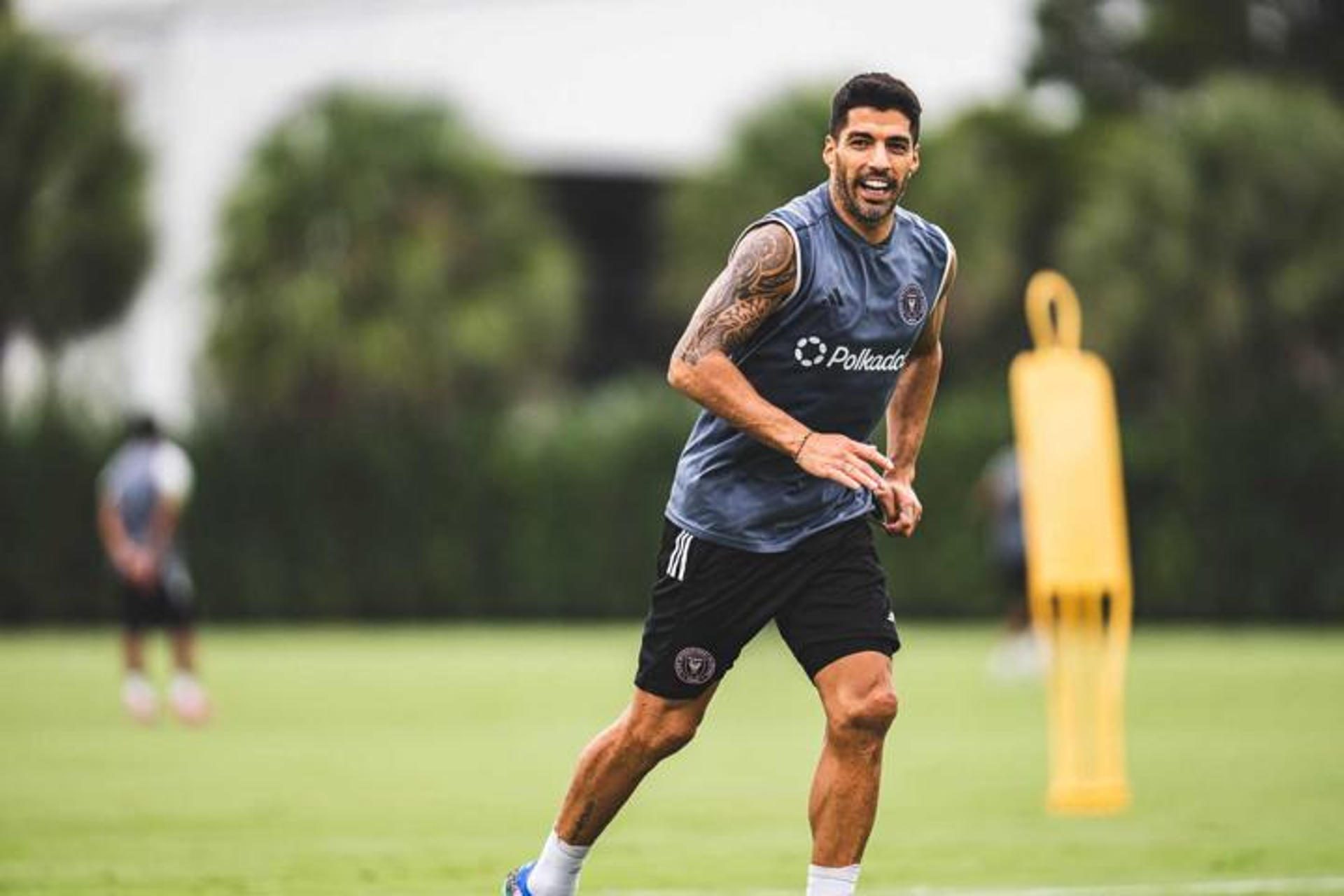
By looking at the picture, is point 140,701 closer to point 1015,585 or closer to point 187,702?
point 187,702

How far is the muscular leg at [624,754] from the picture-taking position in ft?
26.6

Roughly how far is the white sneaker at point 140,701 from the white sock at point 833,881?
13.0m

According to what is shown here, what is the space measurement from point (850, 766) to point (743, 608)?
0.63 meters

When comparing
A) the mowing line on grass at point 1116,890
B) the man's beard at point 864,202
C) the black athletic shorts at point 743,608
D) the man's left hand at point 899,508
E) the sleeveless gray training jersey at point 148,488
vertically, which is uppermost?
the man's beard at point 864,202

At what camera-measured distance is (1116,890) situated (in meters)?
10.1

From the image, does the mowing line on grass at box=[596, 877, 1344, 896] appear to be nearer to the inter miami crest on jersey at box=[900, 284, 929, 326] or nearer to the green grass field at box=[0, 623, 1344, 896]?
the green grass field at box=[0, 623, 1344, 896]

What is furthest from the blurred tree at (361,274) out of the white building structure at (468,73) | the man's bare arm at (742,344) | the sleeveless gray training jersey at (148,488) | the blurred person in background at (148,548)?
the man's bare arm at (742,344)

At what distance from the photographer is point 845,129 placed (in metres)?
7.95

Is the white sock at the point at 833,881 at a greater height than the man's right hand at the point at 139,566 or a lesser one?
greater

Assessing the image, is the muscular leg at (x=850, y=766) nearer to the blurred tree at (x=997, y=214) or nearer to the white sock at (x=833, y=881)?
the white sock at (x=833, y=881)

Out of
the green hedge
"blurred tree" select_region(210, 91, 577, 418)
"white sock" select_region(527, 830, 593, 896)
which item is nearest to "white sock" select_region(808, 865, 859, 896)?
"white sock" select_region(527, 830, 593, 896)

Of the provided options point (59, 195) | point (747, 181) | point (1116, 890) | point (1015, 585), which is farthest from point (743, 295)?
point (747, 181)

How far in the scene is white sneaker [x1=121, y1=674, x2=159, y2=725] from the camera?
20.2 m

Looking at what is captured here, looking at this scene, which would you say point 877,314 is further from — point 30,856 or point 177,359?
point 177,359
